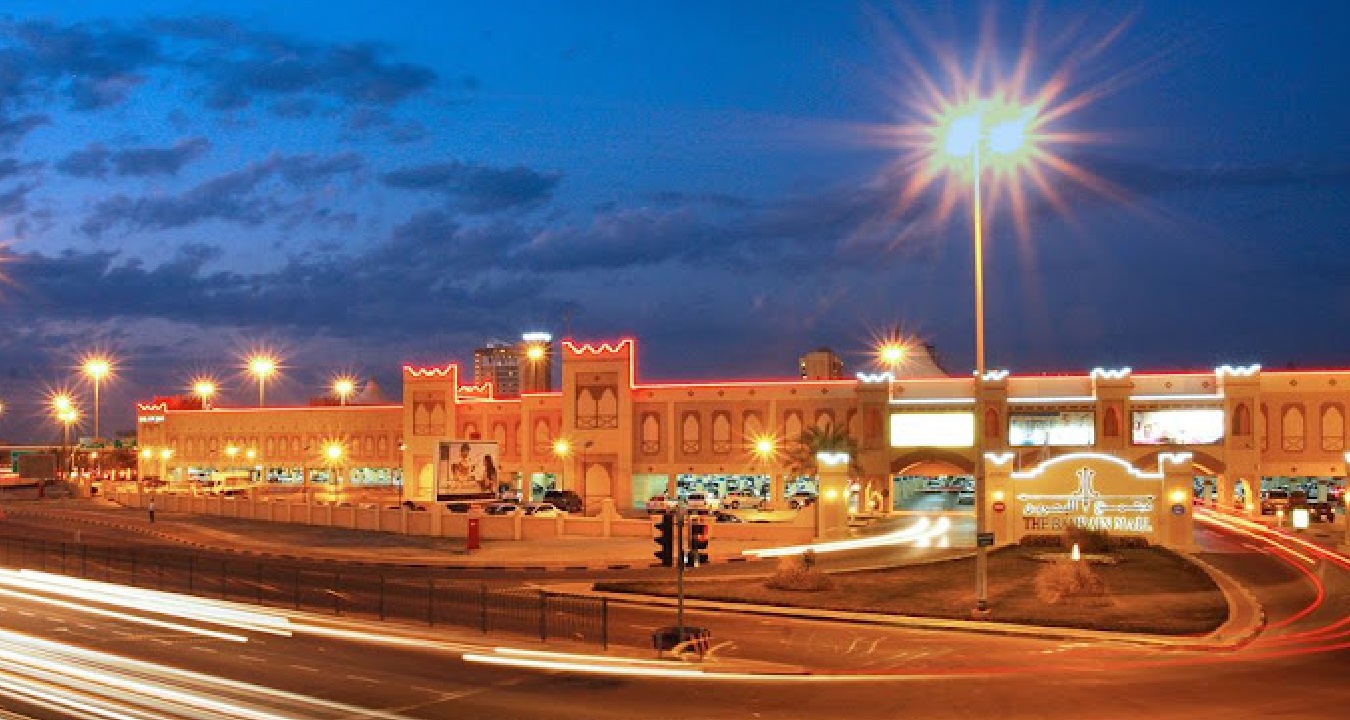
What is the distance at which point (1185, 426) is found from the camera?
68.9 m

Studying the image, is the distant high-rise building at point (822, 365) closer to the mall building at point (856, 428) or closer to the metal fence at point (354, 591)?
the mall building at point (856, 428)

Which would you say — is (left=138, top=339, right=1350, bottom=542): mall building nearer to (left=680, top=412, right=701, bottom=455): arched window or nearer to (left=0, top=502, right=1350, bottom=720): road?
(left=680, top=412, right=701, bottom=455): arched window

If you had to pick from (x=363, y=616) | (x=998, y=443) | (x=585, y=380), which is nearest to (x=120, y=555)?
(x=363, y=616)


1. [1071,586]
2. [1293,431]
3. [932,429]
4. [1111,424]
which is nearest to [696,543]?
[1071,586]

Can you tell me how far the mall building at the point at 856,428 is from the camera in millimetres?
Result: 67688

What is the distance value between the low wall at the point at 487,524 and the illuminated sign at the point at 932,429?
75.8 feet

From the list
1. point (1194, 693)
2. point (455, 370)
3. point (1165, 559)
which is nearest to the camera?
point (1194, 693)

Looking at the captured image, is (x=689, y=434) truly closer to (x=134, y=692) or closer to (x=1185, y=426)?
(x=1185, y=426)

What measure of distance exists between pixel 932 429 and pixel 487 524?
3062cm

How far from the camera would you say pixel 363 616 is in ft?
A: 102

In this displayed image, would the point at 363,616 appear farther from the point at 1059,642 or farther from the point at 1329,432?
the point at 1329,432

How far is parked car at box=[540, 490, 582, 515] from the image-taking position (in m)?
70.3

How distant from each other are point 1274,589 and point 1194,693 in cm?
1638

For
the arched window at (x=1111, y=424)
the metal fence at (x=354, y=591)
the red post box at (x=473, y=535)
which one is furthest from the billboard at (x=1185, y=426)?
the metal fence at (x=354, y=591)
